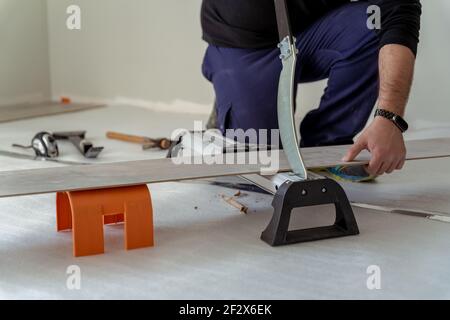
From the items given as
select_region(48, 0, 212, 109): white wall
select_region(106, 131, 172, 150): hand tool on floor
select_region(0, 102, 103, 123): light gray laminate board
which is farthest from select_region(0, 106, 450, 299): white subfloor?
select_region(48, 0, 212, 109): white wall

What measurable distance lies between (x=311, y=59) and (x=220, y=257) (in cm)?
91

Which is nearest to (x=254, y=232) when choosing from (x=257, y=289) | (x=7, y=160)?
(x=257, y=289)

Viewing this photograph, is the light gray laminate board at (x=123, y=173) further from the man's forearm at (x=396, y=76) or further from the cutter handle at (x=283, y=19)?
the cutter handle at (x=283, y=19)

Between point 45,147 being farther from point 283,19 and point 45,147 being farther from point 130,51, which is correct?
point 130,51

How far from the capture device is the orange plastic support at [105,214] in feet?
3.99

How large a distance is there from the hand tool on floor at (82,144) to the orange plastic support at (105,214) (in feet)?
3.30

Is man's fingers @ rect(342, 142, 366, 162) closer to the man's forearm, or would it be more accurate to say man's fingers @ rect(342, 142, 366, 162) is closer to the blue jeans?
the man's forearm

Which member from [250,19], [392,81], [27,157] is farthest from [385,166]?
[27,157]

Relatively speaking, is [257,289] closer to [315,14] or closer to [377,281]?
[377,281]

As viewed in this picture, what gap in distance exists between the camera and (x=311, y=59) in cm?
193

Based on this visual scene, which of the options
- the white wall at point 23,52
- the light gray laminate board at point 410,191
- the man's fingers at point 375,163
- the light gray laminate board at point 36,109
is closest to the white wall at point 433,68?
the light gray laminate board at point 410,191

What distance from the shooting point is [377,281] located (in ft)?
3.67

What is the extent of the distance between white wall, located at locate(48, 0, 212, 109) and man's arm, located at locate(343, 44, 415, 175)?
2092 millimetres

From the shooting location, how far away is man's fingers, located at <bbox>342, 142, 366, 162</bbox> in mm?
1403
